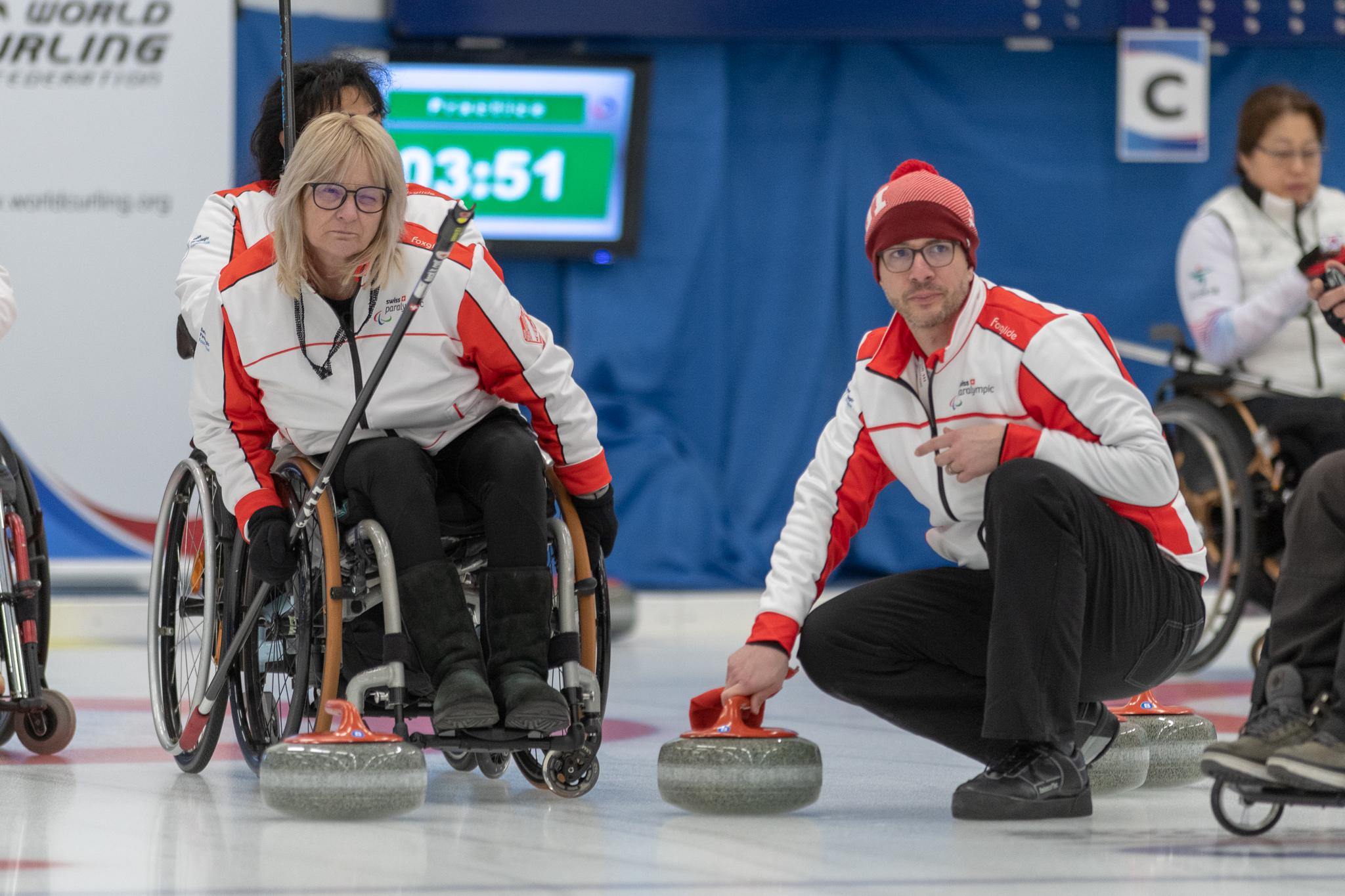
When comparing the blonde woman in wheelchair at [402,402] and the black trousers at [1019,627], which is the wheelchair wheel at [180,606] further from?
the black trousers at [1019,627]

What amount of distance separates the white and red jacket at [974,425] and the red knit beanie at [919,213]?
0.09 metres

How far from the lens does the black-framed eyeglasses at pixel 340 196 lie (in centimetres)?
221

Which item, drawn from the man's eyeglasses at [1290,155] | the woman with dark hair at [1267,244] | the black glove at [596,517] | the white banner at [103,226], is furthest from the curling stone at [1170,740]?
the white banner at [103,226]

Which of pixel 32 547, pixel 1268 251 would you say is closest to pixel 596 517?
pixel 32 547

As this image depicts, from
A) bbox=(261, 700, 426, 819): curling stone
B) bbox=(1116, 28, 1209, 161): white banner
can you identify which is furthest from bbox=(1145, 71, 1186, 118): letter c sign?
bbox=(261, 700, 426, 819): curling stone

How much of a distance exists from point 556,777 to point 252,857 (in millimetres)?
551

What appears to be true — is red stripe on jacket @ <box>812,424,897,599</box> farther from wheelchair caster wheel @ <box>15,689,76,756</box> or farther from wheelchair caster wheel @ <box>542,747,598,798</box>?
wheelchair caster wheel @ <box>15,689,76,756</box>

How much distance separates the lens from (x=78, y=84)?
5.48m

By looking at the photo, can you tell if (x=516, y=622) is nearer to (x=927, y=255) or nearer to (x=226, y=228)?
(x=927, y=255)

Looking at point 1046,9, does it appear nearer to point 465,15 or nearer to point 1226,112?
point 1226,112

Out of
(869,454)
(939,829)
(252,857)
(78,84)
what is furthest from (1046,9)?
(252,857)

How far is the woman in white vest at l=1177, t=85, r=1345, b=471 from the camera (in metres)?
3.95

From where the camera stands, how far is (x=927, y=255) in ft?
7.15

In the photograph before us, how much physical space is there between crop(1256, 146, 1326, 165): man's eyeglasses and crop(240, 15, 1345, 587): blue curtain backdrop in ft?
6.39
